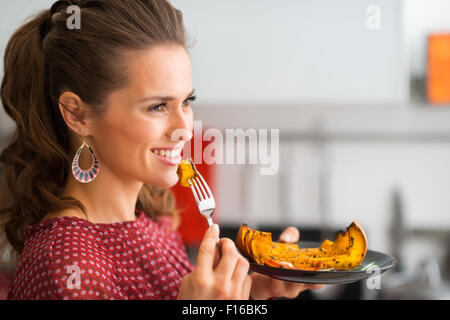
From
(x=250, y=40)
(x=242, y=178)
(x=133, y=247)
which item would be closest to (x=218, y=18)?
(x=250, y=40)

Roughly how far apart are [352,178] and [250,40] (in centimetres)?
90

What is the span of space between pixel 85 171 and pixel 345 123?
165 cm

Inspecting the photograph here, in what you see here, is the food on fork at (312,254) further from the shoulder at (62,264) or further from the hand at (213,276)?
the shoulder at (62,264)

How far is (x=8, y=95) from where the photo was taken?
77 cm

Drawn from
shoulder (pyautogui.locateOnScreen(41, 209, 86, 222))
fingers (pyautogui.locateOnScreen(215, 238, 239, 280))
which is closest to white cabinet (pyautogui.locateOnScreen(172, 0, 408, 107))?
shoulder (pyautogui.locateOnScreen(41, 209, 86, 222))

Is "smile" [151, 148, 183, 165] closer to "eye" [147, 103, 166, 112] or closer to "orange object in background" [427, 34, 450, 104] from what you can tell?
"eye" [147, 103, 166, 112]

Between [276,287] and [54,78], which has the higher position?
[54,78]

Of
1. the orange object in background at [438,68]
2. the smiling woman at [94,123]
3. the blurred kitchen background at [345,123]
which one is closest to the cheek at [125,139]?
the smiling woman at [94,123]

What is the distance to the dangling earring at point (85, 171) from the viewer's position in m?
0.71

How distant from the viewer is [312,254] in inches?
27.1

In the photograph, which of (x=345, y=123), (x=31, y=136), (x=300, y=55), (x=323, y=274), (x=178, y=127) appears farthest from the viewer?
(x=345, y=123)

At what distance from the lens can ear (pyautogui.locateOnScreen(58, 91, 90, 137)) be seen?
68 cm

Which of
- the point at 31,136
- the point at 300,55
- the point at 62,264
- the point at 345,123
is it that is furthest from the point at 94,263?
the point at 345,123

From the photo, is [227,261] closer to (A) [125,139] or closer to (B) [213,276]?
(B) [213,276]
